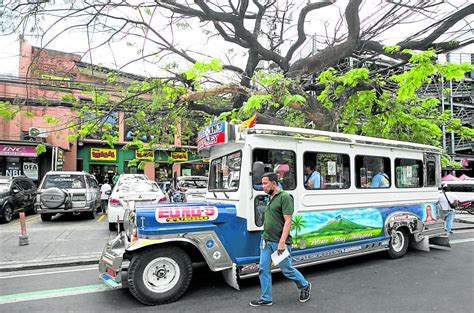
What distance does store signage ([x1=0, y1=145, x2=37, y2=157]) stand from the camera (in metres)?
20.0

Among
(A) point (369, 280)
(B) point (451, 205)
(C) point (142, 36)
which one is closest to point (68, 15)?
(C) point (142, 36)

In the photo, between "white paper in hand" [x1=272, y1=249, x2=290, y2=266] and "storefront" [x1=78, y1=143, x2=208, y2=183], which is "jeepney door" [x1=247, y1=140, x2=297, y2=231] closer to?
"white paper in hand" [x1=272, y1=249, x2=290, y2=266]

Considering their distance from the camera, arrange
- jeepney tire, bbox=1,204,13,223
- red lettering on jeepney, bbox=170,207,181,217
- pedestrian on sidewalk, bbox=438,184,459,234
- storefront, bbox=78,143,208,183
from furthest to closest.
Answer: storefront, bbox=78,143,208,183 < jeepney tire, bbox=1,204,13,223 < pedestrian on sidewalk, bbox=438,184,459,234 < red lettering on jeepney, bbox=170,207,181,217

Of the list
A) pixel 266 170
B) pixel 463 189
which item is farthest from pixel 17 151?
pixel 463 189

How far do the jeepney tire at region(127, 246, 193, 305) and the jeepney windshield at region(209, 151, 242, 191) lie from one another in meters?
1.37

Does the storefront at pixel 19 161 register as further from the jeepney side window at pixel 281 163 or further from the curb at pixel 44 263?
the jeepney side window at pixel 281 163

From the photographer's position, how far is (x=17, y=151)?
20.2m

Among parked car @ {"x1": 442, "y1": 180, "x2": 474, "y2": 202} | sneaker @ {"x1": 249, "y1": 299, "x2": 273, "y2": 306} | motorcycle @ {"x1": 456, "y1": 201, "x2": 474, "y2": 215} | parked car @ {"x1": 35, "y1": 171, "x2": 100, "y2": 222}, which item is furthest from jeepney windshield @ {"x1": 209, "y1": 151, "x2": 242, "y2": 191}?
motorcycle @ {"x1": 456, "y1": 201, "x2": 474, "y2": 215}

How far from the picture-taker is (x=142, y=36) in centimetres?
872

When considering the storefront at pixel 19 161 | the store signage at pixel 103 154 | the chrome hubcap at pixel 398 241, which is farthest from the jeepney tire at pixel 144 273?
the store signage at pixel 103 154

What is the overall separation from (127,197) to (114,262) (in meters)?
6.12

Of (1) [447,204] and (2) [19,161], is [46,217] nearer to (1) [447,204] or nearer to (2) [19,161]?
Answer: (2) [19,161]

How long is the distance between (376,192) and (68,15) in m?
7.47

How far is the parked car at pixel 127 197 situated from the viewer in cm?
1056
